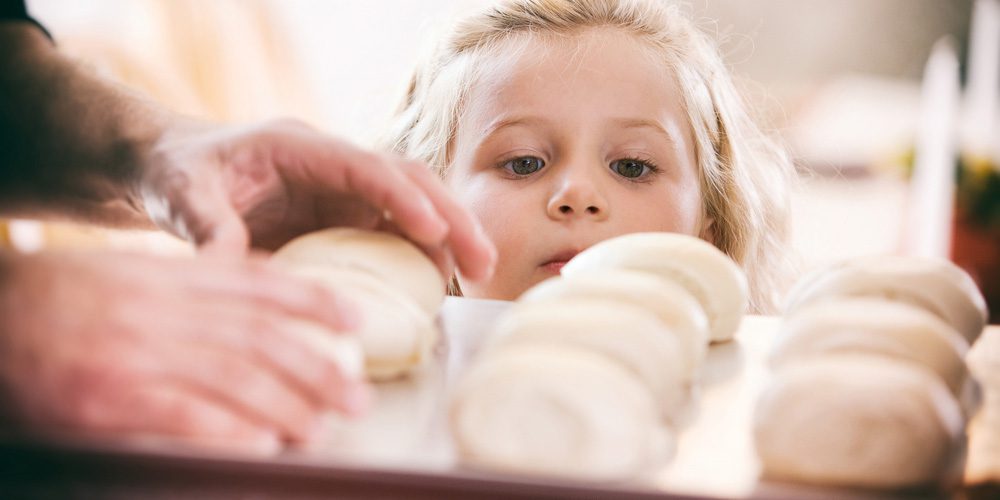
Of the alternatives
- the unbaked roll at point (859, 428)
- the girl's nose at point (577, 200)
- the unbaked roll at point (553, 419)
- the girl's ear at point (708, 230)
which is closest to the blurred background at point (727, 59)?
the girl's ear at point (708, 230)

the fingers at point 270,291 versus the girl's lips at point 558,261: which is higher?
the girl's lips at point 558,261

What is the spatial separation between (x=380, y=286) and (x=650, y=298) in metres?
0.21

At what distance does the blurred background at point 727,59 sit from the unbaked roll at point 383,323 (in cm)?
81

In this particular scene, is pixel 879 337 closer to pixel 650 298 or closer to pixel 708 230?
pixel 650 298

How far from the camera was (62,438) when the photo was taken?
1.35 ft

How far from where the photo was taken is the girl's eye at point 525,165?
4.15ft

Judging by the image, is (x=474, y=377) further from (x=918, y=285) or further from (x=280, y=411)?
(x=918, y=285)

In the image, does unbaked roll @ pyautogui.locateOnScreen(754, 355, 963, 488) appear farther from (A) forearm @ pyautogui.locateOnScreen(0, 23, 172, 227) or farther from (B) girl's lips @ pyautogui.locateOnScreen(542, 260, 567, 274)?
(A) forearm @ pyautogui.locateOnScreen(0, 23, 172, 227)

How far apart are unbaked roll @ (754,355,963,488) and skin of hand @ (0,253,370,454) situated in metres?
0.25

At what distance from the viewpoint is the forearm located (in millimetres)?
1066

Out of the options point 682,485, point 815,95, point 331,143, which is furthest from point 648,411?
point 815,95

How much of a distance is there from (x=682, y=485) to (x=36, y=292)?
1.26 feet

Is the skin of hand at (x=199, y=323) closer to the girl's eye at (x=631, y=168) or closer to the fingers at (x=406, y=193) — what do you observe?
the fingers at (x=406, y=193)

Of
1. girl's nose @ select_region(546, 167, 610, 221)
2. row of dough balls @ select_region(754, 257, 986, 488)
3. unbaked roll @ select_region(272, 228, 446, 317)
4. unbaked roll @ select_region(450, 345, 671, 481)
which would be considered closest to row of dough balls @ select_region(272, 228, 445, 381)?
unbaked roll @ select_region(272, 228, 446, 317)
